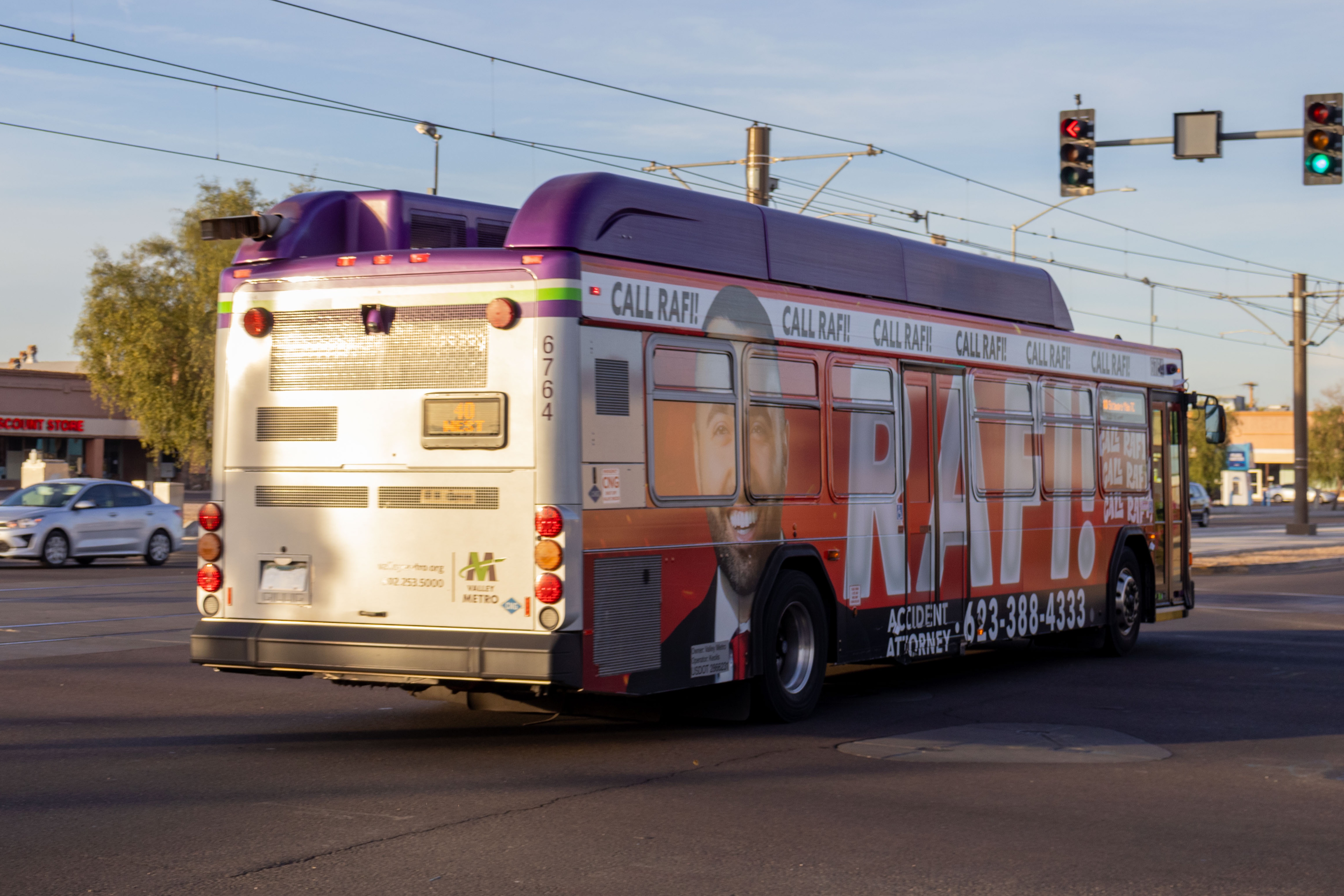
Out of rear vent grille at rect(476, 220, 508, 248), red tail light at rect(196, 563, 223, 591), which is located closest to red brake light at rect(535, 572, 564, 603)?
red tail light at rect(196, 563, 223, 591)

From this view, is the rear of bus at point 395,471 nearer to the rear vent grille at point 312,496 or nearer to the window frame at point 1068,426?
the rear vent grille at point 312,496

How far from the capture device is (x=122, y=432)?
6625 centimetres

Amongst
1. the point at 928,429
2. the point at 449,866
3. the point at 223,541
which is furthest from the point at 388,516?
the point at 928,429

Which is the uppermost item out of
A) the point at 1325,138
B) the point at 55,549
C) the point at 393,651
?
the point at 1325,138

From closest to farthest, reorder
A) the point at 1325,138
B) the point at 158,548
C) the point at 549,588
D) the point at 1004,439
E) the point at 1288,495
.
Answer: the point at 549,588, the point at 1004,439, the point at 1325,138, the point at 158,548, the point at 1288,495

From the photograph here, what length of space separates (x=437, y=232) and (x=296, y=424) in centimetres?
167

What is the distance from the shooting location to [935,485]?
38.9 ft

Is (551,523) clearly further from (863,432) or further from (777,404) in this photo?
(863,432)

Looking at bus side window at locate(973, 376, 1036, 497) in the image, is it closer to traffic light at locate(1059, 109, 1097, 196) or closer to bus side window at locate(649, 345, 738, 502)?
bus side window at locate(649, 345, 738, 502)

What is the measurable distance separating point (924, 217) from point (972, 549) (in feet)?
65.3

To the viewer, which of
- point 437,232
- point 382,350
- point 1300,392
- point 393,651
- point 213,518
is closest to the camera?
point 393,651

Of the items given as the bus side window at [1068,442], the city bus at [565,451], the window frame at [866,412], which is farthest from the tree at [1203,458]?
the city bus at [565,451]

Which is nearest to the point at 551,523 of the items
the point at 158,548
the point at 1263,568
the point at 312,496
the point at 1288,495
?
the point at 312,496

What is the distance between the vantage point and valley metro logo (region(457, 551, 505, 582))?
842cm
